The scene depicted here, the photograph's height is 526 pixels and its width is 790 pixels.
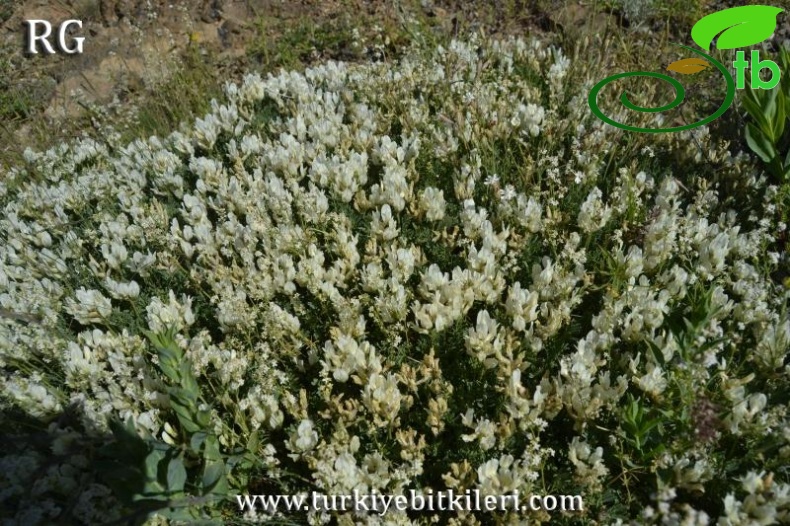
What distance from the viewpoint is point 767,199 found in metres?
Result: 4.06

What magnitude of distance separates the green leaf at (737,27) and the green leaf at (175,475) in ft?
18.1

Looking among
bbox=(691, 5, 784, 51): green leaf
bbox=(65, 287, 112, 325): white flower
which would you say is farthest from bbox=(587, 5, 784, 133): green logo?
bbox=(65, 287, 112, 325): white flower

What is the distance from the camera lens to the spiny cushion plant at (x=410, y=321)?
297 centimetres

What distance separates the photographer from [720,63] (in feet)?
17.1

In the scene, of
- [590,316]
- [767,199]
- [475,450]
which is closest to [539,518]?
[475,450]

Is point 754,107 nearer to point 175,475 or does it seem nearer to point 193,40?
point 175,475

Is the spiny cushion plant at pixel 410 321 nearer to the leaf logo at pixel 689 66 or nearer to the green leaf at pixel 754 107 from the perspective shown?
the green leaf at pixel 754 107

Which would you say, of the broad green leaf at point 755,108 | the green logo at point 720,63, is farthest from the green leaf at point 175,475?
the broad green leaf at point 755,108

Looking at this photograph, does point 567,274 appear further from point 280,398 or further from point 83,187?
point 83,187

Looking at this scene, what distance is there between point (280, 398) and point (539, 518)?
1716 millimetres

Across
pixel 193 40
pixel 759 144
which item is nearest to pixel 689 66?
pixel 759 144

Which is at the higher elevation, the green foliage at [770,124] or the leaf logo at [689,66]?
the leaf logo at [689,66]

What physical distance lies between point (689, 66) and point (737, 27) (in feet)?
1.96

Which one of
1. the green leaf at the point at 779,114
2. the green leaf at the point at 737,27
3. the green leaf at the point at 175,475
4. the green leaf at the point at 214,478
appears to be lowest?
the green leaf at the point at 214,478
